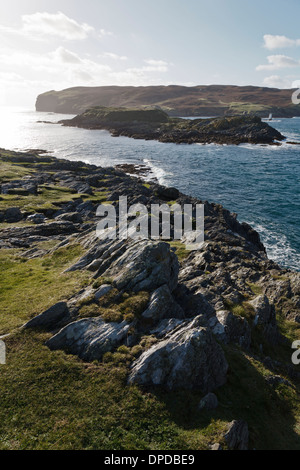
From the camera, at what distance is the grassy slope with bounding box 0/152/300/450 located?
12992 millimetres

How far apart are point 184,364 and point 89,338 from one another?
648 cm

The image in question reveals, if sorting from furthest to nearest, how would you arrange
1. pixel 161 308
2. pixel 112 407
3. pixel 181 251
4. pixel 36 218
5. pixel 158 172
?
pixel 158 172
pixel 36 218
pixel 181 251
pixel 161 308
pixel 112 407

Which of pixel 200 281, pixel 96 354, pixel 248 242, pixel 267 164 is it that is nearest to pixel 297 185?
pixel 267 164

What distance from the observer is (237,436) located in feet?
44.4

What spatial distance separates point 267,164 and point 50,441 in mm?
119690

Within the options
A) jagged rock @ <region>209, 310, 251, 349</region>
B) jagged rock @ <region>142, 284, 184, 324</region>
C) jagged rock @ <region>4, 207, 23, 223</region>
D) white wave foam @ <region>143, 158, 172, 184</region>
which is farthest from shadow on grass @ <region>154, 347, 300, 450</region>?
white wave foam @ <region>143, 158, 172, 184</region>

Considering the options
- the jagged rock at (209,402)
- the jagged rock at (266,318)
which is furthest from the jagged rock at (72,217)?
the jagged rock at (209,402)

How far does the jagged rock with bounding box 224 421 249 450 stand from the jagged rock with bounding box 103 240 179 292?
10628 millimetres

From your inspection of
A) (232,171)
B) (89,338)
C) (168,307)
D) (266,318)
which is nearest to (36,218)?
(89,338)

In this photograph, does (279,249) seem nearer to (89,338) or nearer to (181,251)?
(181,251)

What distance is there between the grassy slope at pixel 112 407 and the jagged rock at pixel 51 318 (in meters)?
0.78

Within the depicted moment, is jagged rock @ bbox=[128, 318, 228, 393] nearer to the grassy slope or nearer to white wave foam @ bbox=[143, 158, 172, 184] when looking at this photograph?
the grassy slope

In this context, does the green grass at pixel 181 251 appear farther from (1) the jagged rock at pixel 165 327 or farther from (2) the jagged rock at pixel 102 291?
(1) the jagged rock at pixel 165 327

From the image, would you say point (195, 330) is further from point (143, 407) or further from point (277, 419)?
point (277, 419)
